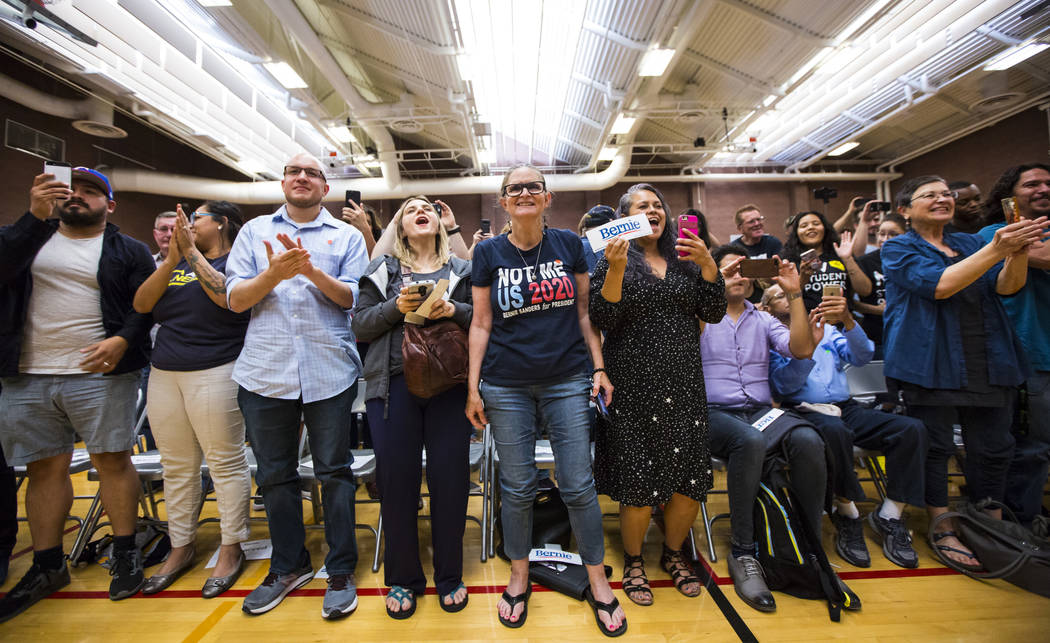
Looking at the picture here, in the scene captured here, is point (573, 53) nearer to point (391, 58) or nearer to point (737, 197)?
point (391, 58)

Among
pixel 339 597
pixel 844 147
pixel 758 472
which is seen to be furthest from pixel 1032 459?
pixel 844 147

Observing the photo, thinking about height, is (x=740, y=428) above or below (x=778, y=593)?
above

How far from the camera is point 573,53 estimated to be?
616 cm

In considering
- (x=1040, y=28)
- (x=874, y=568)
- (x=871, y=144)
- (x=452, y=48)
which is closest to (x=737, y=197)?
(x=871, y=144)

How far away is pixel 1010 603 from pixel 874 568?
17.6 inches

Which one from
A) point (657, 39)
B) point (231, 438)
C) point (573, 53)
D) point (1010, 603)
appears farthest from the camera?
point (573, 53)

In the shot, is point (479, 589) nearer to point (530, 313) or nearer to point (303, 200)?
point (530, 313)

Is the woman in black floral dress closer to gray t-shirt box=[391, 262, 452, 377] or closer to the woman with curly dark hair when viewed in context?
gray t-shirt box=[391, 262, 452, 377]

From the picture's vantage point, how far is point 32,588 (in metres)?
2.02

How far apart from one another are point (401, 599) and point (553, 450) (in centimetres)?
89

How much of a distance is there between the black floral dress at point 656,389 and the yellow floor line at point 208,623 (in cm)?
167

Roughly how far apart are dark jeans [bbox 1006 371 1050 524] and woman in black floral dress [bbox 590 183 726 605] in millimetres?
1808

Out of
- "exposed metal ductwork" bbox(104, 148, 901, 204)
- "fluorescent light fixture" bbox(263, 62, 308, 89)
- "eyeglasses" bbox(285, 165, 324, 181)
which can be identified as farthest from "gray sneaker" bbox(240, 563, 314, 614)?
"exposed metal ductwork" bbox(104, 148, 901, 204)

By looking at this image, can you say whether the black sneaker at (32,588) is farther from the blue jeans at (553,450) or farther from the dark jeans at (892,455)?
the dark jeans at (892,455)
